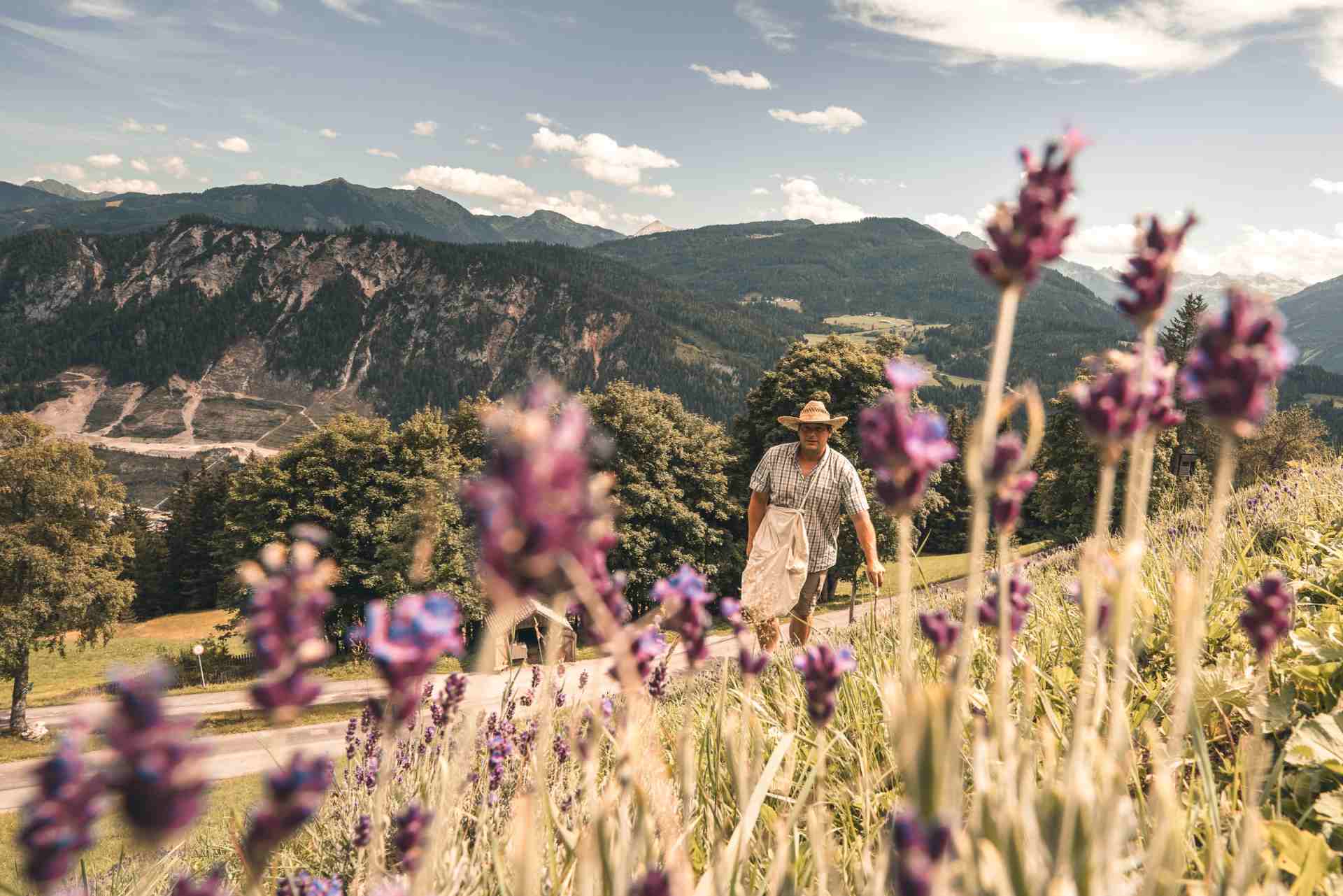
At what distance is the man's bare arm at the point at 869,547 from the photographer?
5385 mm

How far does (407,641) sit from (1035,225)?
1.03 meters

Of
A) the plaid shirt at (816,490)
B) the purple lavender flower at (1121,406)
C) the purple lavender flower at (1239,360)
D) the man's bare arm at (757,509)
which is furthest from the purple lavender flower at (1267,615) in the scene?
the man's bare arm at (757,509)

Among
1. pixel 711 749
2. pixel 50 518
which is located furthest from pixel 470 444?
pixel 711 749

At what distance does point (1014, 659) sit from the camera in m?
3.53

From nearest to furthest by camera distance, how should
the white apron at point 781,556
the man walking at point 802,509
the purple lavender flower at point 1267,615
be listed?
the purple lavender flower at point 1267,615, the white apron at point 781,556, the man walking at point 802,509

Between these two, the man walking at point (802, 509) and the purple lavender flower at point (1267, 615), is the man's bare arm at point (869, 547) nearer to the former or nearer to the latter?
the man walking at point (802, 509)

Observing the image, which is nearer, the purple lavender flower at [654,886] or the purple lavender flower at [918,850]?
the purple lavender flower at [918,850]

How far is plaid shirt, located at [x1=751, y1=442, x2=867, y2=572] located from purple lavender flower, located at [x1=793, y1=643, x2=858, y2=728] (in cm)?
581

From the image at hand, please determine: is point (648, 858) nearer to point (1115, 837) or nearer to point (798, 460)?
point (1115, 837)

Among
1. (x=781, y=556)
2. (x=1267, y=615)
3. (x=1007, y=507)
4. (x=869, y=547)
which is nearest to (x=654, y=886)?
(x=1007, y=507)

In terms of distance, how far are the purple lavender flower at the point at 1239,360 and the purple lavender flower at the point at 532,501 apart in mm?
856

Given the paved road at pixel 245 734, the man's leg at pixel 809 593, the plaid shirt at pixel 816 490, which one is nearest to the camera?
the plaid shirt at pixel 816 490

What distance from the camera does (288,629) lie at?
2.70ft

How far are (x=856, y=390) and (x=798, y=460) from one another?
85.4 ft
